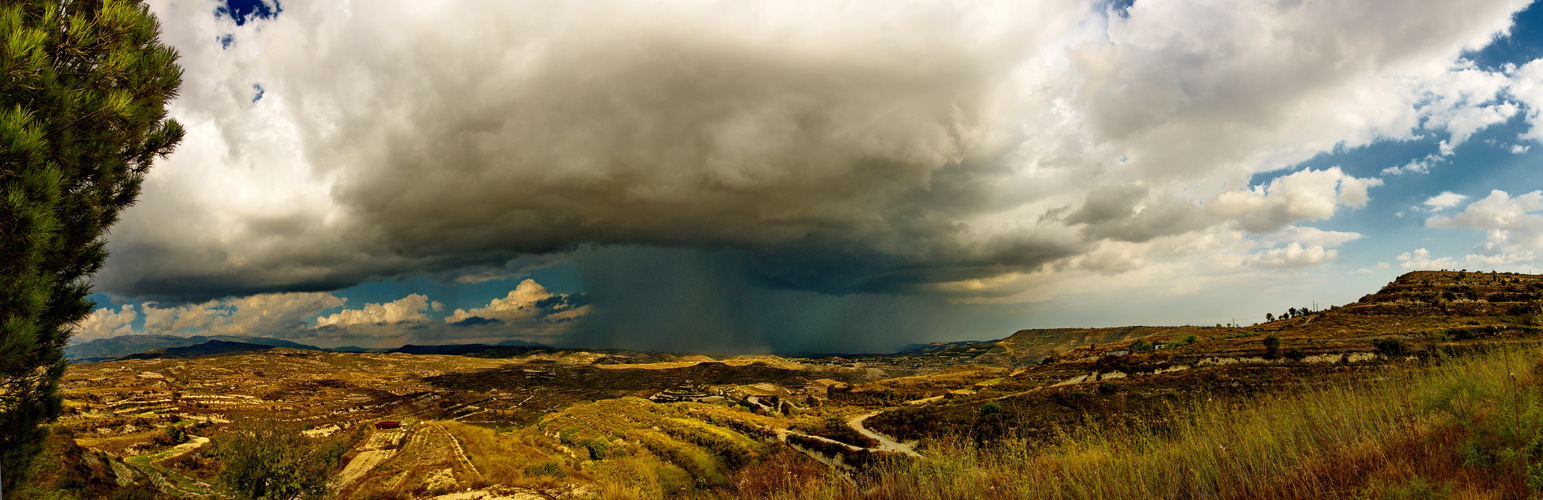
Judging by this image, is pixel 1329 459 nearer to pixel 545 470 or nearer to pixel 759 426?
pixel 545 470

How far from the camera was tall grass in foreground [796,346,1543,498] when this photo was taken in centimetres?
617

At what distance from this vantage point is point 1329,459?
6.88 metres

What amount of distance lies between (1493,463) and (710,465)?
210 feet

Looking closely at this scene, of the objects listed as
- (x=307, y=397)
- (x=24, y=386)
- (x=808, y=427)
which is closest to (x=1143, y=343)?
(x=808, y=427)

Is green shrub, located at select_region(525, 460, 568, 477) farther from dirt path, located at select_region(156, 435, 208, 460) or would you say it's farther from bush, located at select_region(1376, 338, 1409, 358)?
bush, located at select_region(1376, 338, 1409, 358)

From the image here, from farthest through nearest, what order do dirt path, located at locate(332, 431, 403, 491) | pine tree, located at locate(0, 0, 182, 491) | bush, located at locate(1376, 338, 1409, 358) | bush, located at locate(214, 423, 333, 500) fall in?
dirt path, located at locate(332, 431, 403, 491) → bush, located at locate(1376, 338, 1409, 358) → bush, located at locate(214, 423, 333, 500) → pine tree, located at locate(0, 0, 182, 491)

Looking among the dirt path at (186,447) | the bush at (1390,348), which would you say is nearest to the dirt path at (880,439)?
the bush at (1390,348)

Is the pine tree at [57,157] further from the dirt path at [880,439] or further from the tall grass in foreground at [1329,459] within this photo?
the dirt path at [880,439]

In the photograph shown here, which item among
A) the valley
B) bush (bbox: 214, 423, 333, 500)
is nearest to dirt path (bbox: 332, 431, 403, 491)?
the valley

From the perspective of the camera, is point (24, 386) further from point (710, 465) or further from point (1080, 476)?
point (710, 465)

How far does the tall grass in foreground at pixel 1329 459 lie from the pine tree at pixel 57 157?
1284 centimetres

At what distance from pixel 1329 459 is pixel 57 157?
755 inches

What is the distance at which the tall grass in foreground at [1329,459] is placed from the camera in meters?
6.17

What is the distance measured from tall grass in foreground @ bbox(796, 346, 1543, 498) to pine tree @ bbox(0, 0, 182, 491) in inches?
506
